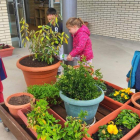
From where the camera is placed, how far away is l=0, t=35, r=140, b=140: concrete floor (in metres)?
3.15

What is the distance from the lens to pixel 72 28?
2439 mm

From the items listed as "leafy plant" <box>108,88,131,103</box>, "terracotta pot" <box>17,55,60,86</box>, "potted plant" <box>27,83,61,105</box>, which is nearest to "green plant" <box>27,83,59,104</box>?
"potted plant" <box>27,83,61,105</box>

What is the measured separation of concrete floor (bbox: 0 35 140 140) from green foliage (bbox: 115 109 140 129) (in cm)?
123

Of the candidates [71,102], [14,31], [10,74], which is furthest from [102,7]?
[71,102]

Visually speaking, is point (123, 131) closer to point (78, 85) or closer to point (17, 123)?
point (78, 85)

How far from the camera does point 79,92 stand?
147 cm

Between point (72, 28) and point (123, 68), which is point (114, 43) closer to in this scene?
point (123, 68)

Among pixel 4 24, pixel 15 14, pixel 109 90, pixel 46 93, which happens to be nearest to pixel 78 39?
pixel 109 90

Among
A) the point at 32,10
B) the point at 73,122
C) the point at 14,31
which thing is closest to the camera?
the point at 73,122

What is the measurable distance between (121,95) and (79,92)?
70 cm

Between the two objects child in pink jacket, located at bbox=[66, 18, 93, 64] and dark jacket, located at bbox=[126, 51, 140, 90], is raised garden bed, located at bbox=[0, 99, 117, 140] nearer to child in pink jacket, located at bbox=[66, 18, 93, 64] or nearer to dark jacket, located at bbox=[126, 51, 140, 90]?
dark jacket, located at bbox=[126, 51, 140, 90]

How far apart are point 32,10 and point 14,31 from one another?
16.3 ft

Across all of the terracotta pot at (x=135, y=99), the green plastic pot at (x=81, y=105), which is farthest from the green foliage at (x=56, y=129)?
the terracotta pot at (x=135, y=99)

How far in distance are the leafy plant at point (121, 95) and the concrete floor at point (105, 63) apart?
1.23 meters
